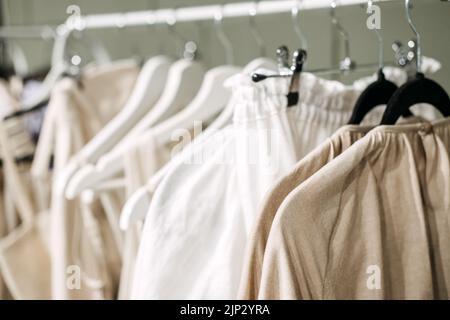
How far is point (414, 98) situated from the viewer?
0.61m

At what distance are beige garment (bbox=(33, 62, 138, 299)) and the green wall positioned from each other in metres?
0.18

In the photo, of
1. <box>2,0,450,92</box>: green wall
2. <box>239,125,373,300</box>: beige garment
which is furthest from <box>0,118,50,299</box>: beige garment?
<box>239,125,373,300</box>: beige garment

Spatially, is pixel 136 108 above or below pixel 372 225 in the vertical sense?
above

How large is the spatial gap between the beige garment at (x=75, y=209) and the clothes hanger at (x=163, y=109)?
0.15 feet

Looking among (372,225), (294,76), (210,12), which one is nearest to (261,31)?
(210,12)

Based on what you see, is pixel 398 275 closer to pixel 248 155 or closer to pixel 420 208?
pixel 420 208

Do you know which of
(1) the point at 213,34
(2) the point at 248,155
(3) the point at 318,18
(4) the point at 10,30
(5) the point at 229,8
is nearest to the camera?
(2) the point at 248,155

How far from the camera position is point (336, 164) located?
55 cm

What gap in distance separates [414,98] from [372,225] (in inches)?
5.4

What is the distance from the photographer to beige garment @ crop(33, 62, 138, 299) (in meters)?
0.85

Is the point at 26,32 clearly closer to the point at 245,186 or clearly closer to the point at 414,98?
the point at 245,186

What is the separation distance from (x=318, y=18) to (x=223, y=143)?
0.33m

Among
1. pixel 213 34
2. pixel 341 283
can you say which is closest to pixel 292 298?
pixel 341 283

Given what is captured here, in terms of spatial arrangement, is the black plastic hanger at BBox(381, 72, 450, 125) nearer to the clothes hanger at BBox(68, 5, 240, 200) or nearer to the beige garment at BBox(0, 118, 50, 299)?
the clothes hanger at BBox(68, 5, 240, 200)
